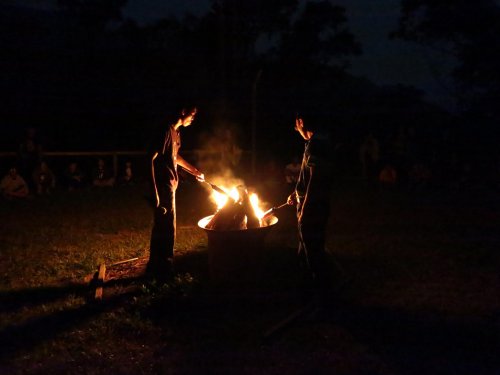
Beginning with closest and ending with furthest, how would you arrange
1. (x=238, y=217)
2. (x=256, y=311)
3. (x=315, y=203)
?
(x=256, y=311), (x=315, y=203), (x=238, y=217)

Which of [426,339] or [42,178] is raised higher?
[42,178]

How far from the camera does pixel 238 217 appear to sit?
591cm

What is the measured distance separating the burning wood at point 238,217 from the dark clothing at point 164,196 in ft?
1.97

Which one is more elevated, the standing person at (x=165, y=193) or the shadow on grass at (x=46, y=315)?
the standing person at (x=165, y=193)

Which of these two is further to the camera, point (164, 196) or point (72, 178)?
point (72, 178)

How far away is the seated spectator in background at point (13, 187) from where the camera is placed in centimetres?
1289

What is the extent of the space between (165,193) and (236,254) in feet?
3.86

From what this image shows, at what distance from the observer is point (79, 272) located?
6.91 m

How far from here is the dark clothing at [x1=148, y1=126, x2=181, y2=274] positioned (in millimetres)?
6051

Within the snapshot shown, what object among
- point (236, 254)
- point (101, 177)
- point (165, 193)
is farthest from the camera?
point (101, 177)

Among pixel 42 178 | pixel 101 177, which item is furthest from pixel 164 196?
pixel 101 177

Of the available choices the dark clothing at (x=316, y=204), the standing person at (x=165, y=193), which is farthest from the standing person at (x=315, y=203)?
the standing person at (x=165, y=193)

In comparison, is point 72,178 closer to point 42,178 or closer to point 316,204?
point 42,178

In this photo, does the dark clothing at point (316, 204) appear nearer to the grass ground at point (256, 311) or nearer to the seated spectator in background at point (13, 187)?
the grass ground at point (256, 311)
